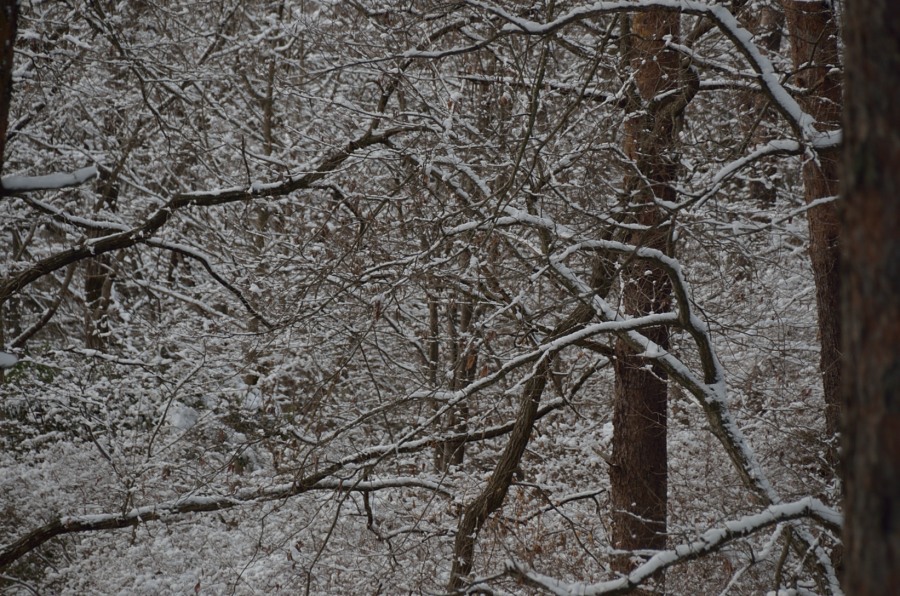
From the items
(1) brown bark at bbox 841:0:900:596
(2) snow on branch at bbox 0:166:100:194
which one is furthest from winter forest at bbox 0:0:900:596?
(1) brown bark at bbox 841:0:900:596

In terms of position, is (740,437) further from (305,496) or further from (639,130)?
(305,496)

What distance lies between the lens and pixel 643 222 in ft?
21.1

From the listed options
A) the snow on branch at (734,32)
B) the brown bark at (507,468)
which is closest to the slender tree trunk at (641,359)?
the brown bark at (507,468)

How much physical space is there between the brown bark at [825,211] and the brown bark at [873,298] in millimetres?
4999

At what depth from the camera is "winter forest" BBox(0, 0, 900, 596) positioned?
529 centimetres

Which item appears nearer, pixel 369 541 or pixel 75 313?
pixel 369 541

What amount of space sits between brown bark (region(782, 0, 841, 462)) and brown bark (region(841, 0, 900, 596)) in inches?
197

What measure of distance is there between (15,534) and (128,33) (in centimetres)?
573

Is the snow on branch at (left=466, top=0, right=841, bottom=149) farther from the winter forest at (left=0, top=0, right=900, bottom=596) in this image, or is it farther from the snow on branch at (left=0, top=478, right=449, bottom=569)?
the snow on branch at (left=0, top=478, right=449, bottom=569)

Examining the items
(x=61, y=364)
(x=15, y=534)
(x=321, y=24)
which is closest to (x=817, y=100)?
(x=321, y=24)

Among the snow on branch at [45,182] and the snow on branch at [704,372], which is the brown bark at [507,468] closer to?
the snow on branch at [704,372]

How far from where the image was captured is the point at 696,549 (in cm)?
359

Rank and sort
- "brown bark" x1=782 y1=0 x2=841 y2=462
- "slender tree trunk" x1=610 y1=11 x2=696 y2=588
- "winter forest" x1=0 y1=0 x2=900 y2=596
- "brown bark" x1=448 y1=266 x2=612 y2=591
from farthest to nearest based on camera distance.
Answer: "slender tree trunk" x1=610 y1=11 x2=696 y2=588
"brown bark" x1=448 y1=266 x2=612 y2=591
"brown bark" x1=782 y1=0 x2=841 y2=462
"winter forest" x1=0 y1=0 x2=900 y2=596

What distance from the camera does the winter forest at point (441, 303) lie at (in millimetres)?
5293
